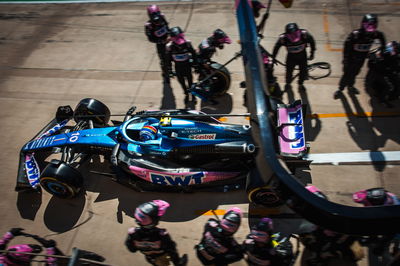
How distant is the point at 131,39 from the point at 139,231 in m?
7.68

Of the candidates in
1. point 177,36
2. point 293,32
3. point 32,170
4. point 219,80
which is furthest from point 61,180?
point 293,32

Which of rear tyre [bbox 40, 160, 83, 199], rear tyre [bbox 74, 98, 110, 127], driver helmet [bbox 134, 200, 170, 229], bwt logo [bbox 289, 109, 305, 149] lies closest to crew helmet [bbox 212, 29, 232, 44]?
bwt logo [bbox 289, 109, 305, 149]

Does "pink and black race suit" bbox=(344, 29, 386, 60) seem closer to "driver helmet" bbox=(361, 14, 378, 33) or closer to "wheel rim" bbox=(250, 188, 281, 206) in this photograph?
"driver helmet" bbox=(361, 14, 378, 33)

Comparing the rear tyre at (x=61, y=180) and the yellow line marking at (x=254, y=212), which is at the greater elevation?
the rear tyre at (x=61, y=180)

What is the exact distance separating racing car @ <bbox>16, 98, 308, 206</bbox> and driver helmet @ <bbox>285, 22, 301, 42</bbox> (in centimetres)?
170

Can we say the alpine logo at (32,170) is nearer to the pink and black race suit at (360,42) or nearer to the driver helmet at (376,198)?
the driver helmet at (376,198)

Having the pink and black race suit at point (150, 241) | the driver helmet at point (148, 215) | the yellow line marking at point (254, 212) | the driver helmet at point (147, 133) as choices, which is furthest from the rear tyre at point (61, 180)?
the yellow line marking at point (254, 212)

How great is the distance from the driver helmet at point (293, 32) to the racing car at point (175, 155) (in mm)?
1702

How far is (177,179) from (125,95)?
380cm

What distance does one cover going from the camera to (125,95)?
8.73 meters

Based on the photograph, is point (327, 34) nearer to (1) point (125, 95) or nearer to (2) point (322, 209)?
(1) point (125, 95)

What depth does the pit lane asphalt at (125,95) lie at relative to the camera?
602 centimetres

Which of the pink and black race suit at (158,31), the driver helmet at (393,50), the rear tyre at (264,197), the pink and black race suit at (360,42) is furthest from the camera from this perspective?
the pink and black race suit at (158,31)

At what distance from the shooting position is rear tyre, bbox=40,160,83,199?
5887 millimetres
